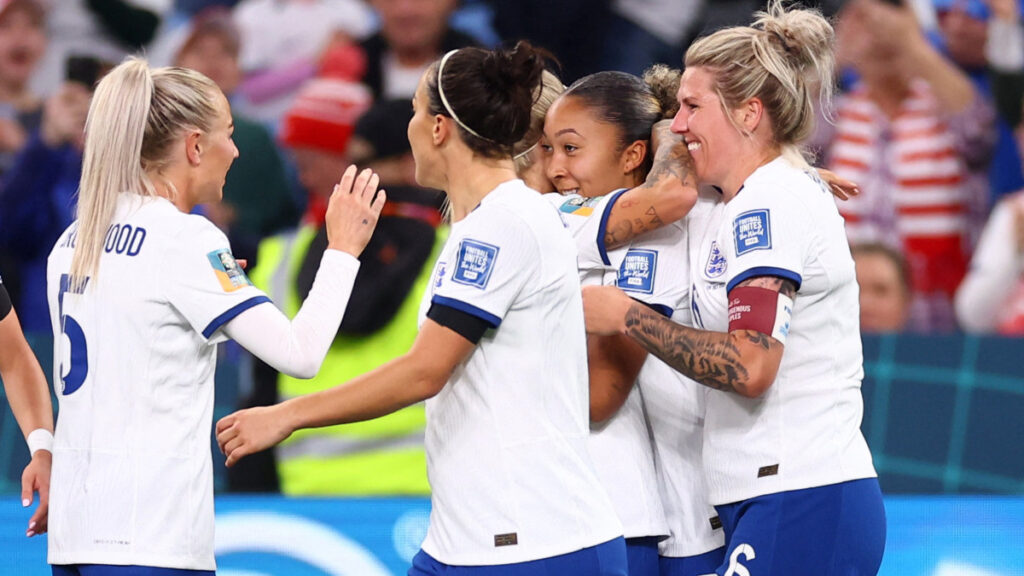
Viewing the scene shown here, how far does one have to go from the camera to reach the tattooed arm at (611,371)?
2.98 metres

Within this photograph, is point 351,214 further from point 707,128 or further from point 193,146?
point 707,128

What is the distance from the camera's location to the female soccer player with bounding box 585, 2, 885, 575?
2.67 meters

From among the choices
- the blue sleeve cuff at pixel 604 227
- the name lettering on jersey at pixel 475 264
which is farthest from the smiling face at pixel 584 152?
the name lettering on jersey at pixel 475 264

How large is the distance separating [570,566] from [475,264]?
663mm

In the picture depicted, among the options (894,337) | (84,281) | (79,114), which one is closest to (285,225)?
(79,114)

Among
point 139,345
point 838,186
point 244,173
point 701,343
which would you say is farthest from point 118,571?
point 244,173

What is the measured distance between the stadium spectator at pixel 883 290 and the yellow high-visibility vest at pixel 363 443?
7.55 feet

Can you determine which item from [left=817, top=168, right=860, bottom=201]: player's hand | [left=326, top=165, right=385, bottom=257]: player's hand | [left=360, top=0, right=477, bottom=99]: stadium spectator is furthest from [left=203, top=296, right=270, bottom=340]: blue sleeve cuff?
[left=360, top=0, right=477, bottom=99]: stadium spectator

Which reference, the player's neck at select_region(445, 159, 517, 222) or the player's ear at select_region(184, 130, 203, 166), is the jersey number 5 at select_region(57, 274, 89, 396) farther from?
the player's neck at select_region(445, 159, 517, 222)

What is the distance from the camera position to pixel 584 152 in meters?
3.16

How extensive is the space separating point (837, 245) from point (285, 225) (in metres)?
4.05

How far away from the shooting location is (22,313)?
5902 mm

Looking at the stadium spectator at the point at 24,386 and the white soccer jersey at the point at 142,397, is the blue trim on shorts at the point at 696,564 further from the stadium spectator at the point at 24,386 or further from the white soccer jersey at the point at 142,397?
the stadium spectator at the point at 24,386

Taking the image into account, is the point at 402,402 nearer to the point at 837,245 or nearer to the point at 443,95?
the point at 443,95
